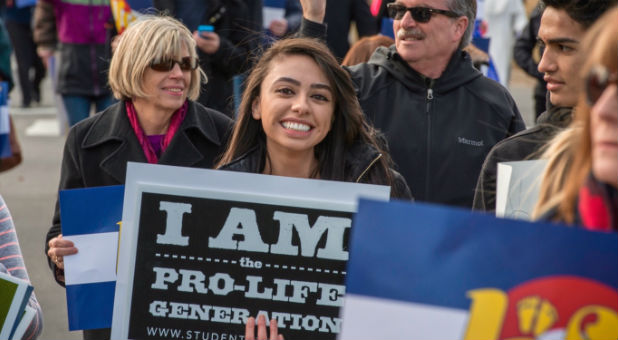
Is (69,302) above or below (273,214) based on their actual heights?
below

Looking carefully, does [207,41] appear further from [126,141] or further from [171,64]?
[126,141]

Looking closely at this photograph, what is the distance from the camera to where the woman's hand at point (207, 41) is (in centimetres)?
618

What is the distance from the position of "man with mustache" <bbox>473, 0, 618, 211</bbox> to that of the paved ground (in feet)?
10.3

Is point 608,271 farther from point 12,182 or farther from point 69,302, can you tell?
point 12,182

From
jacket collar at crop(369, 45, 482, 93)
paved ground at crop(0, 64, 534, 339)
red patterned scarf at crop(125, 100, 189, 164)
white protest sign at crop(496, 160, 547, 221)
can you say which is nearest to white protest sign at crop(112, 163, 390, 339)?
white protest sign at crop(496, 160, 547, 221)

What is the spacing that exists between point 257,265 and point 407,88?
183 centimetres

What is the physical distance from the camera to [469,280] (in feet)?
6.88

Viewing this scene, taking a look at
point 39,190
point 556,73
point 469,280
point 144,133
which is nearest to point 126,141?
point 144,133

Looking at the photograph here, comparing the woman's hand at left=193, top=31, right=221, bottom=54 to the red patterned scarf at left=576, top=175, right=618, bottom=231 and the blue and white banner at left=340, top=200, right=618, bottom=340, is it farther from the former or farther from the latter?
the red patterned scarf at left=576, top=175, right=618, bottom=231

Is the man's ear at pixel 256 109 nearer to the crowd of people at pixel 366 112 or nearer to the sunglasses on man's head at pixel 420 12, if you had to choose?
the crowd of people at pixel 366 112

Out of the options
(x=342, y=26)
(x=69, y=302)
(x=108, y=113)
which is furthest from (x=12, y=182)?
(x=69, y=302)

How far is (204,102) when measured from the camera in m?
6.32

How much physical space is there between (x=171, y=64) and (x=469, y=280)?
2.59 metres

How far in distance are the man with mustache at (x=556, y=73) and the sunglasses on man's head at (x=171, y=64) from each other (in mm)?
1560
